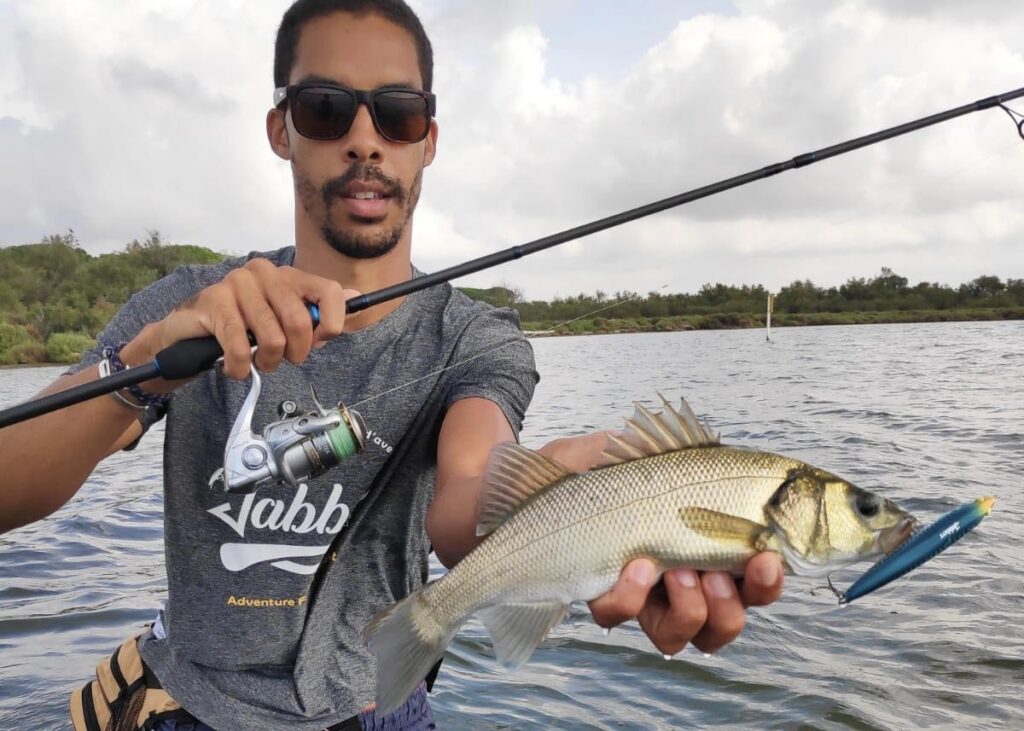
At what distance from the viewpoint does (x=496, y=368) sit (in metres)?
2.91

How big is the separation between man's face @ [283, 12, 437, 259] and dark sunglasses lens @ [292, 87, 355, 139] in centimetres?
3

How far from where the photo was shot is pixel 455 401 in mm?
2850

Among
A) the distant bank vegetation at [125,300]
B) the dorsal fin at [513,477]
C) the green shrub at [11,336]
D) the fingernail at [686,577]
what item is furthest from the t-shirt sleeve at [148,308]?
the green shrub at [11,336]

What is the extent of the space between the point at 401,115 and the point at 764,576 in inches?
80.0

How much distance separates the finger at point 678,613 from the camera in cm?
207

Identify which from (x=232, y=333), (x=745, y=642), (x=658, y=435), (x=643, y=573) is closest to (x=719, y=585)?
(x=643, y=573)

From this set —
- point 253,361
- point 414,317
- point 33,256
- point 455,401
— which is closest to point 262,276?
point 253,361

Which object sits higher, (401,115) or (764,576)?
(401,115)

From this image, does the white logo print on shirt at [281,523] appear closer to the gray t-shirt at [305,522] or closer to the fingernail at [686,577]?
the gray t-shirt at [305,522]

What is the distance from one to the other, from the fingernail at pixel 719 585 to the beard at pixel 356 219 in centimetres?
175

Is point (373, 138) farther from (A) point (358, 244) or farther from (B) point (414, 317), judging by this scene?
(B) point (414, 317)

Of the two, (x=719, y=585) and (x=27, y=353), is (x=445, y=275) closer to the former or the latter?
(x=719, y=585)

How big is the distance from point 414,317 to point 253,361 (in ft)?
3.53

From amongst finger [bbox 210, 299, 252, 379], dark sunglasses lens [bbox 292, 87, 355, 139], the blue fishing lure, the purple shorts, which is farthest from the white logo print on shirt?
the blue fishing lure
